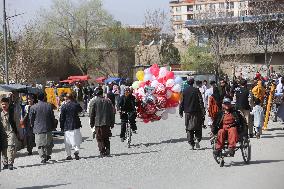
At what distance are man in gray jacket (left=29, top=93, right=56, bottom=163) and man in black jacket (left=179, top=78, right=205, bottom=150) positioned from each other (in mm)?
3765

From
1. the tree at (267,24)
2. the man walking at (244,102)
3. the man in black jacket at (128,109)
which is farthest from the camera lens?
the tree at (267,24)

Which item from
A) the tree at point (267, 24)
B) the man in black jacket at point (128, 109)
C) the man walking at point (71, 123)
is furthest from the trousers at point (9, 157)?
the tree at point (267, 24)

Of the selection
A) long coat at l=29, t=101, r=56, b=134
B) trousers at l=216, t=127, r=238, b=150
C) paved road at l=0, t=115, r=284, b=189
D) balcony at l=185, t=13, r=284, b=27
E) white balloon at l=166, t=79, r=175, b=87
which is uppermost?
balcony at l=185, t=13, r=284, b=27

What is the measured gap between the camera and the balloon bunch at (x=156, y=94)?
65.8 ft

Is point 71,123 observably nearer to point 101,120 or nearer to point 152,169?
point 101,120

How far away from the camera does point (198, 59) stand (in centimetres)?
7456

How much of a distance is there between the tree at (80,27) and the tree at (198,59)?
33.0ft

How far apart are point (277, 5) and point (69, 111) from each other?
191 feet

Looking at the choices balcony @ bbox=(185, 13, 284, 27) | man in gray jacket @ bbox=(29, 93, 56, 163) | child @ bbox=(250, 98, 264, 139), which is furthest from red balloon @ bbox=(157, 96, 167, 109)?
balcony @ bbox=(185, 13, 284, 27)

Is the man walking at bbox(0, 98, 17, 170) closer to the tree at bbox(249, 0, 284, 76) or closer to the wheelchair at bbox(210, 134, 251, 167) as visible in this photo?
the wheelchair at bbox(210, 134, 251, 167)

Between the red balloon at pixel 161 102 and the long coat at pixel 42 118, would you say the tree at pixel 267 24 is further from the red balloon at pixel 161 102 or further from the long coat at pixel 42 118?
the long coat at pixel 42 118

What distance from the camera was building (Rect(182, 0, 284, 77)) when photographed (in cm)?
7369

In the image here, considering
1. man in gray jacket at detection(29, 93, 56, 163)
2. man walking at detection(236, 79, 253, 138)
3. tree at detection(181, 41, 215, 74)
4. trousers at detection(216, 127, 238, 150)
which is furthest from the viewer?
tree at detection(181, 41, 215, 74)

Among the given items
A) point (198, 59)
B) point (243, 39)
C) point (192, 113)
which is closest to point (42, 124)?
point (192, 113)
